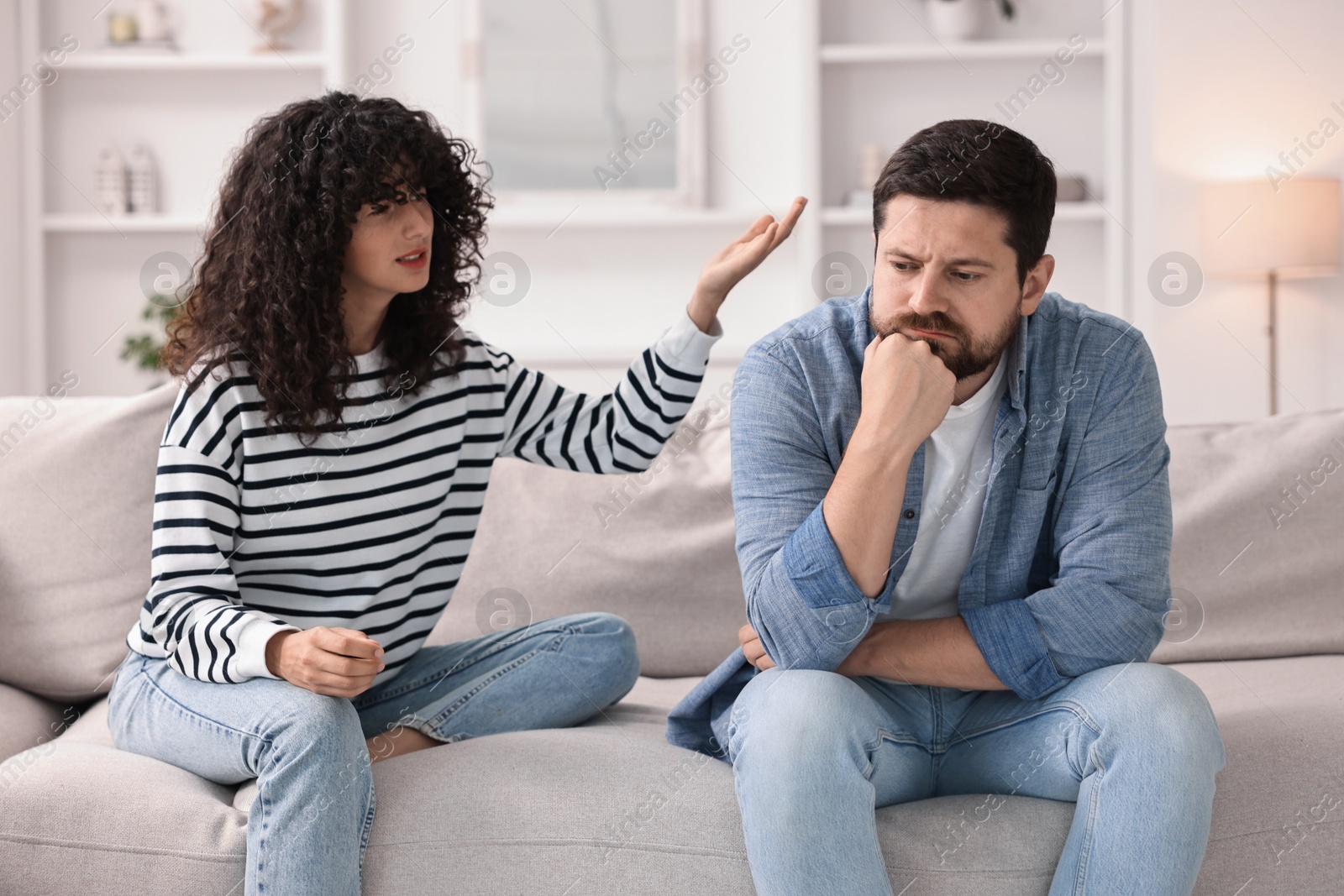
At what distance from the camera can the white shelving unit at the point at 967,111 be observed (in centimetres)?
342

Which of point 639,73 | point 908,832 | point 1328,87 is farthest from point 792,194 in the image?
point 908,832

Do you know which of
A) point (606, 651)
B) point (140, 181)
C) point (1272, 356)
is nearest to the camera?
point (606, 651)

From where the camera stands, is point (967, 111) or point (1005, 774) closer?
point (1005, 774)

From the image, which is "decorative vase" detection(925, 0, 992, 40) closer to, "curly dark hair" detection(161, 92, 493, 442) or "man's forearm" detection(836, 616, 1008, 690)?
"curly dark hair" detection(161, 92, 493, 442)

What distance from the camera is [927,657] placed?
1246mm

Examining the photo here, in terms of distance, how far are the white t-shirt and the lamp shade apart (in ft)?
7.10

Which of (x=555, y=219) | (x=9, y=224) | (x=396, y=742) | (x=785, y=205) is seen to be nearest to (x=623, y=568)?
(x=396, y=742)

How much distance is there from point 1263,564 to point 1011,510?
633 mm

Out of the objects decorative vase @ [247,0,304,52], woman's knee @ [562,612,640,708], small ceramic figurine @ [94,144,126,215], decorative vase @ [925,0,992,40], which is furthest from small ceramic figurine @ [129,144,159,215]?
woman's knee @ [562,612,640,708]

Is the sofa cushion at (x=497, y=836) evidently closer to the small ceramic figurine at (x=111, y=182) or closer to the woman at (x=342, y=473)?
the woman at (x=342, y=473)

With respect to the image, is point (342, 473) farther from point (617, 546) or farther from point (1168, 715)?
point (1168, 715)

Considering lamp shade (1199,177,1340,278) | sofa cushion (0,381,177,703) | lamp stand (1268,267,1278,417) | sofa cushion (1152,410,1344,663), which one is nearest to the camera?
sofa cushion (0,381,177,703)

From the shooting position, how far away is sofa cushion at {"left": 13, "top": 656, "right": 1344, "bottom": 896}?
3.91 ft

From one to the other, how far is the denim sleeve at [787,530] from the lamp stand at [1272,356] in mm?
2466
